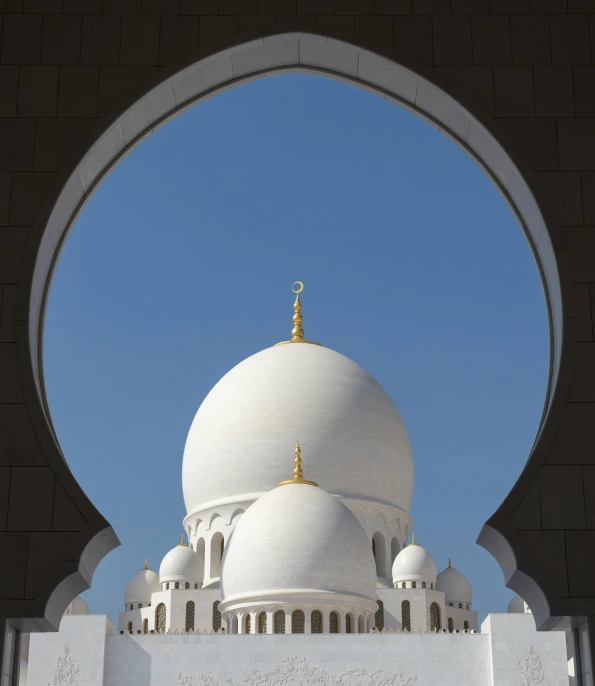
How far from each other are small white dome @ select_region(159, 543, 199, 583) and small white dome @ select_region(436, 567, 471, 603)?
21.9 feet

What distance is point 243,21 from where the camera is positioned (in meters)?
5.94

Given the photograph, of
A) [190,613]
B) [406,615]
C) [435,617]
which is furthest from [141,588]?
[435,617]

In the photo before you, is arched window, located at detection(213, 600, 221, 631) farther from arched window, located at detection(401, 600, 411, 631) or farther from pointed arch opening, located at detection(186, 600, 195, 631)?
arched window, located at detection(401, 600, 411, 631)

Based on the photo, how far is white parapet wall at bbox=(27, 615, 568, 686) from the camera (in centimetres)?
2181

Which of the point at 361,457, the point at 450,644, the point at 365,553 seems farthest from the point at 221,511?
the point at 450,644

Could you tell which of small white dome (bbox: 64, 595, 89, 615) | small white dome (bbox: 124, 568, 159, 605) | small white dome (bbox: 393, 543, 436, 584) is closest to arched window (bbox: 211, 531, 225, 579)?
small white dome (bbox: 124, 568, 159, 605)

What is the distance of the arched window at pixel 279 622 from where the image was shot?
23131mm

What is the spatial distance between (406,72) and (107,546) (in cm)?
275

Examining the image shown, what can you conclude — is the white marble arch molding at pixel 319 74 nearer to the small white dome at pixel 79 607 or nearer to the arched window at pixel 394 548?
the small white dome at pixel 79 607

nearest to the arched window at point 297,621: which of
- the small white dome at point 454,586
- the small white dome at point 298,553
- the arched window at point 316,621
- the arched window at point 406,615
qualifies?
the arched window at point 316,621

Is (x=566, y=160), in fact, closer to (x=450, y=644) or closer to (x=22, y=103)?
(x=22, y=103)

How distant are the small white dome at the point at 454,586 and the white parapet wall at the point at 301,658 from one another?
8.44 m

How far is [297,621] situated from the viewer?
23.1 metres

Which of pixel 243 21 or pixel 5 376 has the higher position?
pixel 243 21
